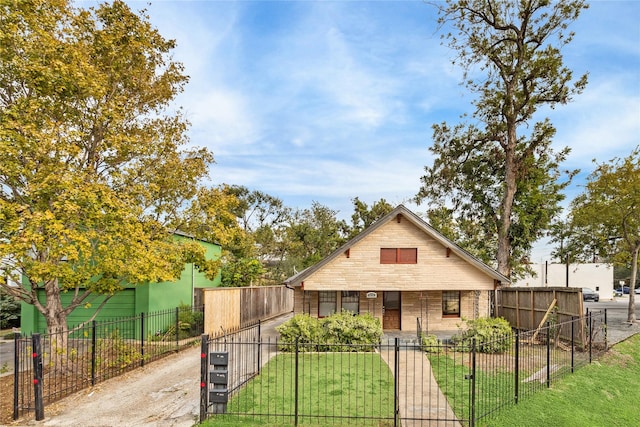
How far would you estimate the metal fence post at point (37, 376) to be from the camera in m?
8.51

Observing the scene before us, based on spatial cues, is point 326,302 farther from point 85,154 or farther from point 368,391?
point 85,154

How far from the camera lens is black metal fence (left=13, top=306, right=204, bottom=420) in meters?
8.73

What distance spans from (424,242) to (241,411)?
1310 cm

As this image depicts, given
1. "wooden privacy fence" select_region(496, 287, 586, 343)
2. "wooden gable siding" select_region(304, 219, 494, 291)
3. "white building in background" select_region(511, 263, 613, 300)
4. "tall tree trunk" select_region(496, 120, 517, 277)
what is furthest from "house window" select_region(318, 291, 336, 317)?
"white building in background" select_region(511, 263, 613, 300)

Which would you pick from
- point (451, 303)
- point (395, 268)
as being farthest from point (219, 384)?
point (451, 303)

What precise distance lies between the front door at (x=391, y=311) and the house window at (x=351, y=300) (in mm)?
1334

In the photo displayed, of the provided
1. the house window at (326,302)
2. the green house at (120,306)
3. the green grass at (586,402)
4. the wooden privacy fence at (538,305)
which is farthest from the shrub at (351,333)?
the wooden privacy fence at (538,305)

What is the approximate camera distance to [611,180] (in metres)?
22.6

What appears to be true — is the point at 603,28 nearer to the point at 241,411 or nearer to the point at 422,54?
the point at 422,54

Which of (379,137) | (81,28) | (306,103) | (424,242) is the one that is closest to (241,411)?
(81,28)

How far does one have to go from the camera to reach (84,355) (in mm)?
13727

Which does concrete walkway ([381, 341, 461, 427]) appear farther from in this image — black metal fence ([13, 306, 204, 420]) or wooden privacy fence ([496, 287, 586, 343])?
wooden privacy fence ([496, 287, 586, 343])

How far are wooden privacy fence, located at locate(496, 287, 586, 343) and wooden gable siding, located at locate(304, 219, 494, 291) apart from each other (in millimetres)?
1705

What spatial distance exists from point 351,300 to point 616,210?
1517 cm
